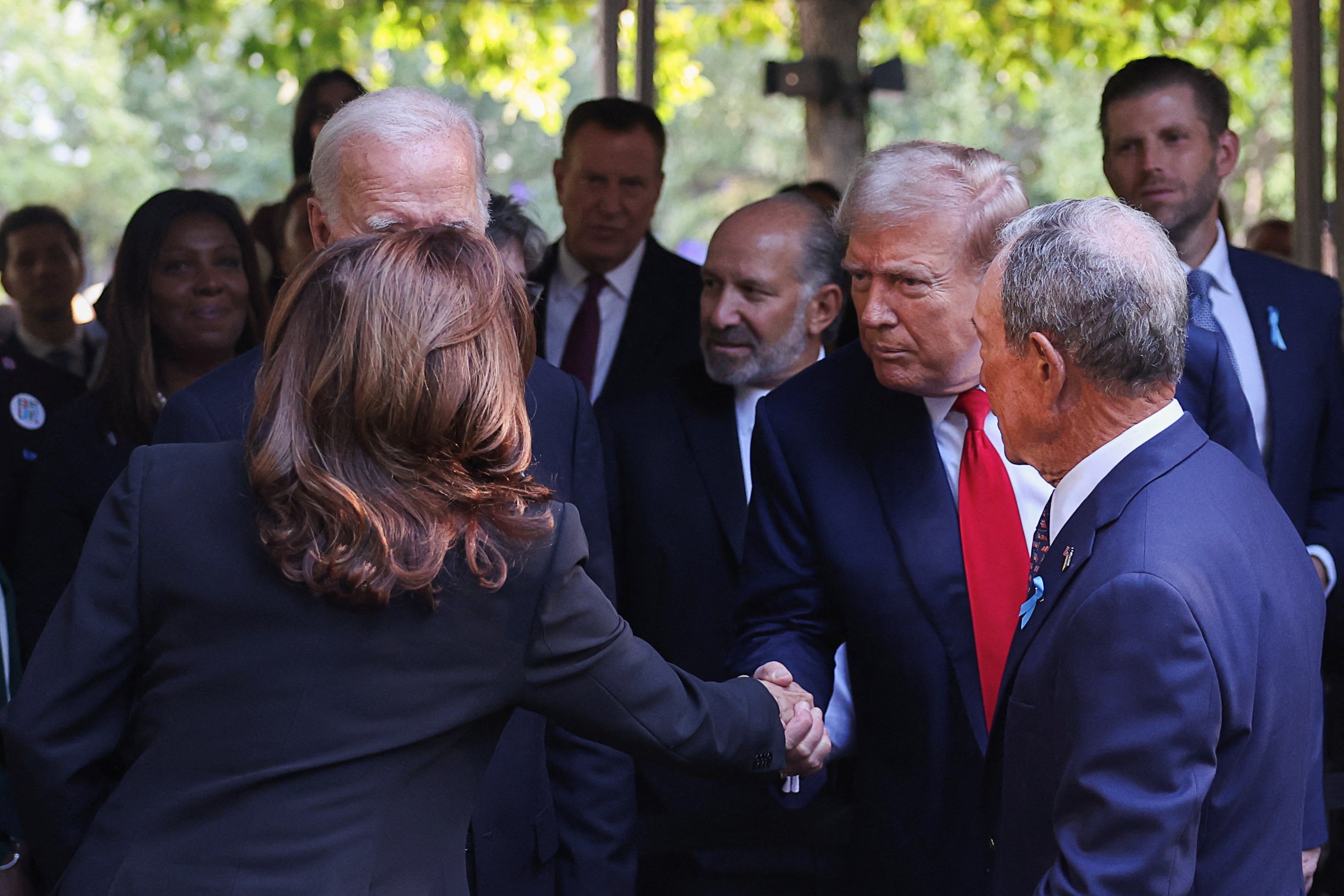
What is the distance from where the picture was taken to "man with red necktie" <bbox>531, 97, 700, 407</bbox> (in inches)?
174

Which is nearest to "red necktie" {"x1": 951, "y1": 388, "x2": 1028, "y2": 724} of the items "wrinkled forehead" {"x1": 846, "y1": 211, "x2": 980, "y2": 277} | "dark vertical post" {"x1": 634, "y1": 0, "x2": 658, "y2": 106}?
"wrinkled forehead" {"x1": 846, "y1": 211, "x2": 980, "y2": 277}

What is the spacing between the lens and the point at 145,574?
65.5 inches

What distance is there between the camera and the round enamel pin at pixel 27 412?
3.99 meters

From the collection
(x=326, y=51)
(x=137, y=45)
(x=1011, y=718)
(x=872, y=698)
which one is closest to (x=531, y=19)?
(x=326, y=51)

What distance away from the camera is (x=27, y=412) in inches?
160

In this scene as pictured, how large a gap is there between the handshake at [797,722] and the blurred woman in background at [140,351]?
5.53 feet

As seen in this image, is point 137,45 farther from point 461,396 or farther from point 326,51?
point 461,396

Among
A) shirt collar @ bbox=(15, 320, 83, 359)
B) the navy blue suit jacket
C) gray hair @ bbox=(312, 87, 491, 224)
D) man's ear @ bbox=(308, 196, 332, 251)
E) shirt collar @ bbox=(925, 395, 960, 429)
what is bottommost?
the navy blue suit jacket

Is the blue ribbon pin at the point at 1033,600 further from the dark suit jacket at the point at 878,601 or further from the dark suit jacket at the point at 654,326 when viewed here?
the dark suit jacket at the point at 654,326

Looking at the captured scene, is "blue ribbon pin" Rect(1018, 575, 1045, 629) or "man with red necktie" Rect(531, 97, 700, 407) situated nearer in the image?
"blue ribbon pin" Rect(1018, 575, 1045, 629)

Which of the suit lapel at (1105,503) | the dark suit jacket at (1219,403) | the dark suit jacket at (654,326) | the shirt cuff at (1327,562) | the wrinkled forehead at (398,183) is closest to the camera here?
the suit lapel at (1105,503)

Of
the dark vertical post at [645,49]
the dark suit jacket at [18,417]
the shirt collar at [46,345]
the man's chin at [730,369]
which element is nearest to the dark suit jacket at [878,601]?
the man's chin at [730,369]

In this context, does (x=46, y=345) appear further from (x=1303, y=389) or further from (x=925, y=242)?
(x=1303, y=389)

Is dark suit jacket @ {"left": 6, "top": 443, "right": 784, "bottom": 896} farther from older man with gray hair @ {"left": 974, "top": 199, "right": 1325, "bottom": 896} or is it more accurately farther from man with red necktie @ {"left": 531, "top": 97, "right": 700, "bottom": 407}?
man with red necktie @ {"left": 531, "top": 97, "right": 700, "bottom": 407}
